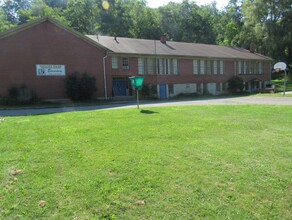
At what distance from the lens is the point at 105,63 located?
28.3 metres

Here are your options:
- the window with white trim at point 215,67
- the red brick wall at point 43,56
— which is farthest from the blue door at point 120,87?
the window with white trim at point 215,67

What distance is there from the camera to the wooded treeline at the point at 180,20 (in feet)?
169

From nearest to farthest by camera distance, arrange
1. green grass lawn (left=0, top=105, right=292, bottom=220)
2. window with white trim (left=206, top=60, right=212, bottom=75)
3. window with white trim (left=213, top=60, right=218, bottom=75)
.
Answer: green grass lawn (left=0, top=105, right=292, bottom=220) < window with white trim (left=206, top=60, right=212, bottom=75) < window with white trim (left=213, top=60, right=218, bottom=75)

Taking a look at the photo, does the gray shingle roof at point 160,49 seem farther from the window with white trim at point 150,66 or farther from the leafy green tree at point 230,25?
the leafy green tree at point 230,25

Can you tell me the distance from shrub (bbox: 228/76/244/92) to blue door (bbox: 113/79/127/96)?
1564 centimetres

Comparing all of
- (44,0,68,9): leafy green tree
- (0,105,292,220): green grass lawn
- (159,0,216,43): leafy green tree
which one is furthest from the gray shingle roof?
(44,0,68,9): leafy green tree

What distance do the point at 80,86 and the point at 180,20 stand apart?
43.6 metres

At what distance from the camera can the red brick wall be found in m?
24.0

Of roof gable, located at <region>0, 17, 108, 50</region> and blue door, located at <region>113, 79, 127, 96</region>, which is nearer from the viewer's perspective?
roof gable, located at <region>0, 17, 108, 50</region>

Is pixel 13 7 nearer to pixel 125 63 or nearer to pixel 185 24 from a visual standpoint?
pixel 185 24

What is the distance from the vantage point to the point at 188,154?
6070 millimetres

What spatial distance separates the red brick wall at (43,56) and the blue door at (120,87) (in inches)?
92.4

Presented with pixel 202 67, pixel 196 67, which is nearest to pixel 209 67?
pixel 202 67

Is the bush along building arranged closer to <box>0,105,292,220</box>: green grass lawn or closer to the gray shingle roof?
the gray shingle roof
